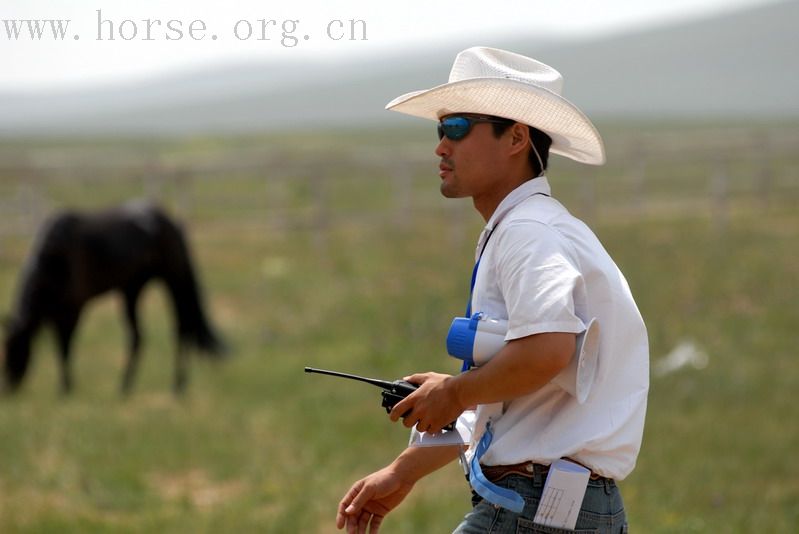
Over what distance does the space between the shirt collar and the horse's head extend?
8207 mm

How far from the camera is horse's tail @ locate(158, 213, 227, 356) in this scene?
1117cm

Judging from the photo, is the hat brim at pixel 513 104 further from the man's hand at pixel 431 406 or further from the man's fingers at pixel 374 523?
the man's fingers at pixel 374 523

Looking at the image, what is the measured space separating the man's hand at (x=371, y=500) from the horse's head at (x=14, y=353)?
779cm

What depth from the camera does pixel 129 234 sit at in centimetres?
1097

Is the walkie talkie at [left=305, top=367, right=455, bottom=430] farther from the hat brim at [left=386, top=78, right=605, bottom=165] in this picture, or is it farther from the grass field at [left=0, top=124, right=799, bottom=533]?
the grass field at [left=0, top=124, right=799, bottom=533]

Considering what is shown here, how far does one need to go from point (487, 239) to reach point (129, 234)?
903cm

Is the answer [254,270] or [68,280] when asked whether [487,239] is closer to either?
[68,280]

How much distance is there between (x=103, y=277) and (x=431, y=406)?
A: 29.2 ft

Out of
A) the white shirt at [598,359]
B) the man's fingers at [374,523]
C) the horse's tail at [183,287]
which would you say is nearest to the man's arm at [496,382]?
the white shirt at [598,359]

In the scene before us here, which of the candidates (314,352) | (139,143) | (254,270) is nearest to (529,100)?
(314,352)

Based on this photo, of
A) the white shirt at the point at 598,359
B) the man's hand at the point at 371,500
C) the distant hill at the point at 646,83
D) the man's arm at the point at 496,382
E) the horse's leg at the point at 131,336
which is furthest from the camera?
the distant hill at the point at 646,83

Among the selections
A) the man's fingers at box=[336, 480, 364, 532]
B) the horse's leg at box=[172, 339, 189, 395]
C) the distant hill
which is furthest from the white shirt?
the distant hill

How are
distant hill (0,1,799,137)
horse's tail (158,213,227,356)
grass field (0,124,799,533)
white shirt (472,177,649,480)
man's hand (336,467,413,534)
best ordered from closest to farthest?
white shirt (472,177,649,480)
man's hand (336,467,413,534)
grass field (0,124,799,533)
horse's tail (158,213,227,356)
distant hill (0,1,799,137)

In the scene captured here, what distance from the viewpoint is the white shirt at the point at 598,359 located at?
224 centimetres
